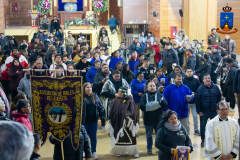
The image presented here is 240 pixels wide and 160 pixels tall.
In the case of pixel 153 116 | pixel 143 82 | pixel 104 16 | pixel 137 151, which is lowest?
pixel 137 151

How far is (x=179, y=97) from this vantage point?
25.0 feet

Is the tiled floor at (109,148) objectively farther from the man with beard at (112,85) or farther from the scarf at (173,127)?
the scarf at (173,127)

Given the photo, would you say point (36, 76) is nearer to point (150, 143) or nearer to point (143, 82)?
point (150, 143)

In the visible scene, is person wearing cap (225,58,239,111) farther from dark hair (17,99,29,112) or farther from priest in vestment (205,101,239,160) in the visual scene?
dark hair (17,99,29,112)

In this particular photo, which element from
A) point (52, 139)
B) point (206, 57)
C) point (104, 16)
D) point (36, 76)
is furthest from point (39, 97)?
point (104, 16)

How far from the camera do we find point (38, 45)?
47.7ft

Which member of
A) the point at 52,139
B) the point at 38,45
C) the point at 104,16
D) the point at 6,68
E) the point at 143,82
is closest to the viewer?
the point at 52,139

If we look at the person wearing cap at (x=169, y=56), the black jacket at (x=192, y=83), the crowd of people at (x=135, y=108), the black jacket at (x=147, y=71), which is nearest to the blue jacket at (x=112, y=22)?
the crowd of people at (x=135, y=108)

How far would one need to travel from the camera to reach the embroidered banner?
5395mm

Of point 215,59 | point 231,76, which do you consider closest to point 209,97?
point 231,76

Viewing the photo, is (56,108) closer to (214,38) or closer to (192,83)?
(192,83)

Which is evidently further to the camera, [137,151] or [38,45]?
[38,45]

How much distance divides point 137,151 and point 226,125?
225cm

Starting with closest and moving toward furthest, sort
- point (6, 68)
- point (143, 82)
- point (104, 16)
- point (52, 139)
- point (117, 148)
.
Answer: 1. point (52, 139)
2. point (117, 148)
3. point (143, 82)
4. point (6, 68)
5. point (104, 16)
